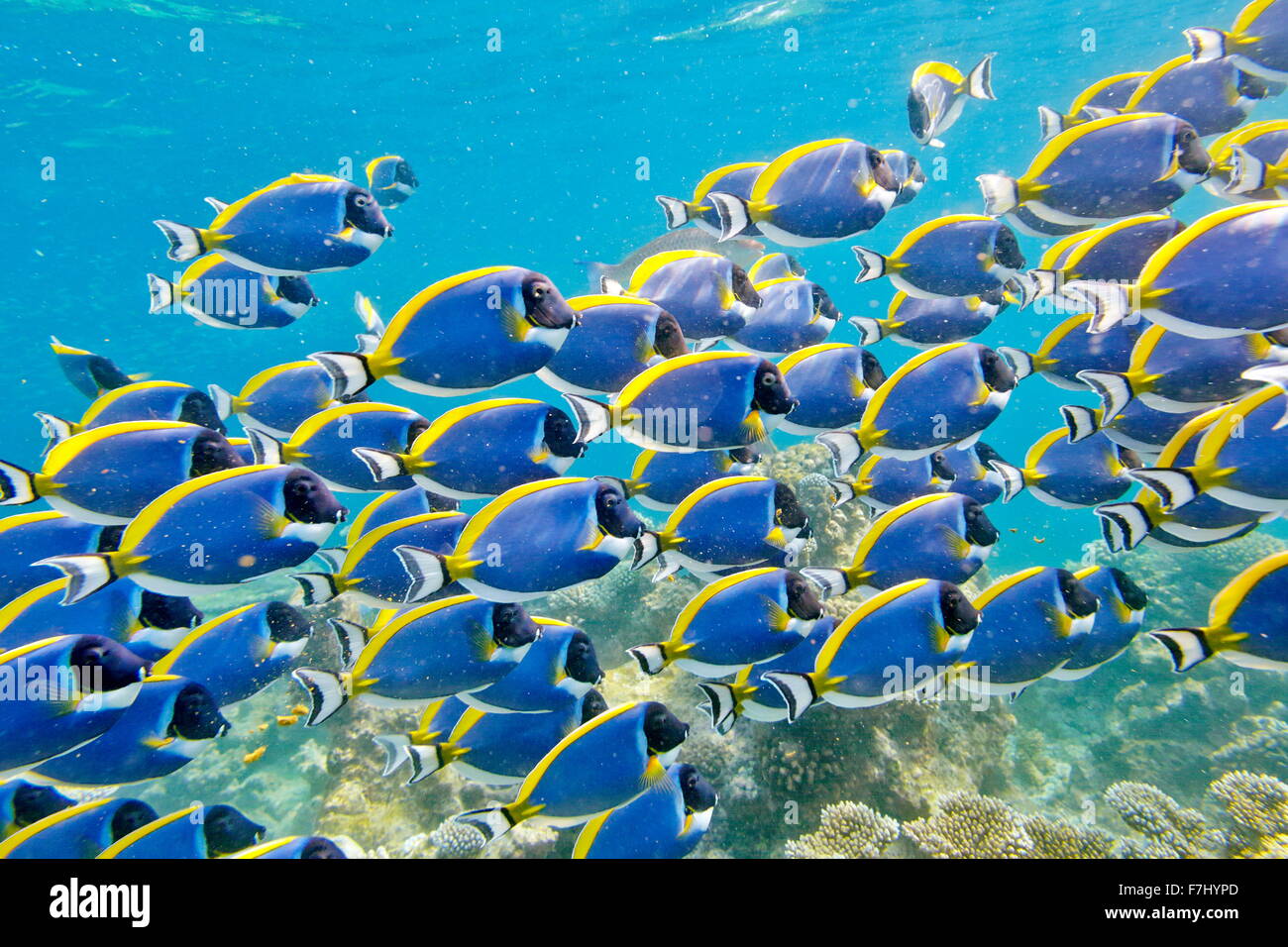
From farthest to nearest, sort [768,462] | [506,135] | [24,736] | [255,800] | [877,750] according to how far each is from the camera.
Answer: [506,135] → [768,462] → [255,800] → [877,750] → [24,736]

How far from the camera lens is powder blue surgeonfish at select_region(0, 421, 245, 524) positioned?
265 cm

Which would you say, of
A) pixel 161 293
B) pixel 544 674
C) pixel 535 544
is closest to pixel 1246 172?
pixel 535 544

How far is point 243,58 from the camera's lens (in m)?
19.7

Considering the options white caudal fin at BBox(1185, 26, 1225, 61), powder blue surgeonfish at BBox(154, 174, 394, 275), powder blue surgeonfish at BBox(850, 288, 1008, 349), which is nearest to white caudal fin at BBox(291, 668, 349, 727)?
powder blue surgeonfish at BBox(154, 174, 394, 275)

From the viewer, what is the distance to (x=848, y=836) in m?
4.14

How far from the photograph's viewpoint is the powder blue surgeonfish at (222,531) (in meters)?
2.48

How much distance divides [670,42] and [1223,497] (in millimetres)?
26701

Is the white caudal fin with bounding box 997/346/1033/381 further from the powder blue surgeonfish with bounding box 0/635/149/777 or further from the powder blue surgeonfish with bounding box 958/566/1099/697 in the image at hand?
the powder blue surgeonfish with bounding box 0/635/149/777

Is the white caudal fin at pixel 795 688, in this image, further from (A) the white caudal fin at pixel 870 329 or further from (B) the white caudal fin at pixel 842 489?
(A) the white caudal fin at pixel 870 329

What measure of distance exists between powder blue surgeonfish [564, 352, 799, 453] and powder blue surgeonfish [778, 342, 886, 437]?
68cm

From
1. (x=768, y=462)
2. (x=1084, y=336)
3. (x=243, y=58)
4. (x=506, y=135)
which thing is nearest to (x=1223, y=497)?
(x=1084, y=336)

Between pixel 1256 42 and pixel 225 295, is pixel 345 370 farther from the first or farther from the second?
pixel 1256 42

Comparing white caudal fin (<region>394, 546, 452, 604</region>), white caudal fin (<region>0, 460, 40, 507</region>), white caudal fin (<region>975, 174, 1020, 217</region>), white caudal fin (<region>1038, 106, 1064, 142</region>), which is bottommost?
white caudal fin (<region>394, 546, 452, 604</region>)

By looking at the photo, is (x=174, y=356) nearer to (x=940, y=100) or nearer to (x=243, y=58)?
(x=243, y=58)
